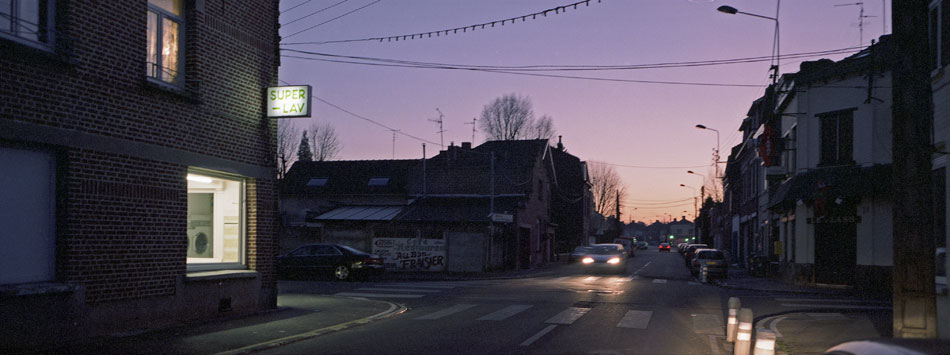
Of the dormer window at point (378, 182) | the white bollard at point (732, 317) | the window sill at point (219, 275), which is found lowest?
the white bollard at point (732, 317)

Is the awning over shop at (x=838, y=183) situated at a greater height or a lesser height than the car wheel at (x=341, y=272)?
greater

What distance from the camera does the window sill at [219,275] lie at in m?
13.2

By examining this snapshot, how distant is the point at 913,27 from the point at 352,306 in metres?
12.0

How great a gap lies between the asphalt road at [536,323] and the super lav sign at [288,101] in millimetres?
4563

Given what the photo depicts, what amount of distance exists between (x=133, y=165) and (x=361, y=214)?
27.5 meters

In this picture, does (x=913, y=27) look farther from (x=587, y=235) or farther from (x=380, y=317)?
(x=587, y=235)

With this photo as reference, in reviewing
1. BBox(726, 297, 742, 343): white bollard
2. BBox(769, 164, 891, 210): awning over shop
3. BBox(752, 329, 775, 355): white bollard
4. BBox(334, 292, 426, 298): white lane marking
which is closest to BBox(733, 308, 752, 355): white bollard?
BBox(752, 329, 775, 355): white bollard

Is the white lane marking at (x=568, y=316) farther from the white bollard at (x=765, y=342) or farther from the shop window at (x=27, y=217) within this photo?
the shop window at (x=27, y=217)

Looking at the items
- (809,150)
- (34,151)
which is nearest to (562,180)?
(809,150)

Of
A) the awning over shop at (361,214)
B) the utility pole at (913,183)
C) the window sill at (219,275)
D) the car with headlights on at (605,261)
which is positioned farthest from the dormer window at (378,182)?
the utility pole at (913,183)

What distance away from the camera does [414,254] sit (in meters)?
35.8

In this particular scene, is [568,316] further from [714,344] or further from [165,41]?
[165,41]

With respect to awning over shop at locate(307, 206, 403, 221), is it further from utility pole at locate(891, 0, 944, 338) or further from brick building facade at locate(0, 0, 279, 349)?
utility pole at locate(891, 0, 944, 338)

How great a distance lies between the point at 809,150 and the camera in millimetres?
25766
